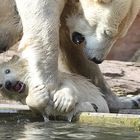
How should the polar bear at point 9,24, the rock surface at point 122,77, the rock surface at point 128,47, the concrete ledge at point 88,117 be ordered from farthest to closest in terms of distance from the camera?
the rock surface at point 128,47 → the rock surface at point 122,77 → the polar bear at point 9,24 → the concrete ledge at point 88,117

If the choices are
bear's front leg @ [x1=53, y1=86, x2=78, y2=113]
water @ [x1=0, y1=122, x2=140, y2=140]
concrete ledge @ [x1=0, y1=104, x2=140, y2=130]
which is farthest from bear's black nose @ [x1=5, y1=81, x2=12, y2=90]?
water @ [x1=0, y1=122, x2=140, y2=140]

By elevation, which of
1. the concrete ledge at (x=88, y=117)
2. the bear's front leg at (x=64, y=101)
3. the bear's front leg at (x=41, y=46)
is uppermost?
the bear's front leg at (x=41, y=46)

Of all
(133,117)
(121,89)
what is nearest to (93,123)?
(133,117)

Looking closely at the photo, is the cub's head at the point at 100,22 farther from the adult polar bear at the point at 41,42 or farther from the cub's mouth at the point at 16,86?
the cub's mouth at the point at 16,86

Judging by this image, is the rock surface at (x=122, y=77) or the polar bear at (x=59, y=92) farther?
Answer: the rock surface at (x=122, y=77)

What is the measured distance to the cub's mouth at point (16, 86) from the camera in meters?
4.53

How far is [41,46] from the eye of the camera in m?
4.39

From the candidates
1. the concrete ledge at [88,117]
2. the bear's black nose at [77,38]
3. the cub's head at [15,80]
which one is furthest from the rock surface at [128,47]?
the concrete ledge at [88,117]

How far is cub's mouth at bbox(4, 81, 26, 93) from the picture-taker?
4.53 metres

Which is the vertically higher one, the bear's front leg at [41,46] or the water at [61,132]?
the bear's front leg at [41,46]

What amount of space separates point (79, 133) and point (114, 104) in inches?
71.8

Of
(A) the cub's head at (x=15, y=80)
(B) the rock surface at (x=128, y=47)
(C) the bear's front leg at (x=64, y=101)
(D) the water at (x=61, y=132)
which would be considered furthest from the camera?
(B) the rock surface at (x=128, y=47)

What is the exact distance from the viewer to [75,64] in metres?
5.34

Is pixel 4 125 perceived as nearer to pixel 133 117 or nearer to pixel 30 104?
pixel 30 104
